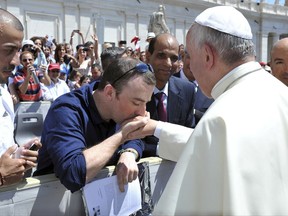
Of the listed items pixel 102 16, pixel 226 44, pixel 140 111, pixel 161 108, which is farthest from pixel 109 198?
pixel 102 16

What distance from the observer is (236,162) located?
64.3 inches

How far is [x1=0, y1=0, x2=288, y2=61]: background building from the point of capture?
22969mm

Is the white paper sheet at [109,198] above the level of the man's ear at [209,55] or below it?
below

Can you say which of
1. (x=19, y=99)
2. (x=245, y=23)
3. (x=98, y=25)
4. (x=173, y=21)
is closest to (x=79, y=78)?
(x=19, y=99)

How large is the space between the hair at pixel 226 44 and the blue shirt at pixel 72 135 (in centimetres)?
95

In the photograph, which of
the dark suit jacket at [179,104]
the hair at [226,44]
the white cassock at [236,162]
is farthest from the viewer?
the dark suit jacket at [179,104]

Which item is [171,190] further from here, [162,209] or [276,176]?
[276,176]

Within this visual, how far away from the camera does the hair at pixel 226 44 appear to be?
6.33 feet

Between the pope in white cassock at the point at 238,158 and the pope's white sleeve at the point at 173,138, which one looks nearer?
the pope in white cassock at the point at 238,158

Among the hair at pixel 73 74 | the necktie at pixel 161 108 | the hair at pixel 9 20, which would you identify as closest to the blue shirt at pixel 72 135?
the hair at pixel 9 20

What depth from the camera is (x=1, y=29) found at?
8.76ft

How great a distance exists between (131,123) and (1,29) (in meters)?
1.09

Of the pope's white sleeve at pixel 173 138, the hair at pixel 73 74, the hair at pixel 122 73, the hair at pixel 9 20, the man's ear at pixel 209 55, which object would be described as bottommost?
the pope's white sleeve at pixel 173 138

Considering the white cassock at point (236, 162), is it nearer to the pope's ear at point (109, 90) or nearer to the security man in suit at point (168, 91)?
the pope's ear at point (109, 90)
